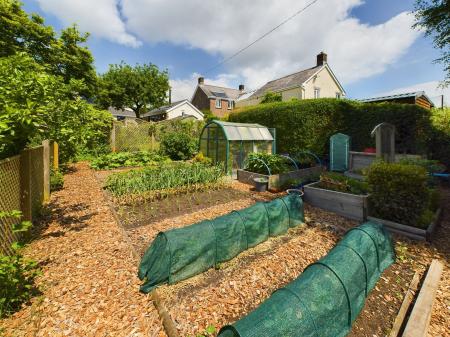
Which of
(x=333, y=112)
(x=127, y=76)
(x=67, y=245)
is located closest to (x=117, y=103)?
(x=127, y=76)

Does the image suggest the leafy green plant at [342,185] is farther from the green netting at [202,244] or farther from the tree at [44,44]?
the tree at [44,44]

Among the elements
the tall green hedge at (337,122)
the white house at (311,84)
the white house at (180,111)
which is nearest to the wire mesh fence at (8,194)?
the tall green hedge at (337,122)

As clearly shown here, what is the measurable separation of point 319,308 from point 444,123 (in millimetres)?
11046

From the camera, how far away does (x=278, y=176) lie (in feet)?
28.7

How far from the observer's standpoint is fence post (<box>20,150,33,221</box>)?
161 inches

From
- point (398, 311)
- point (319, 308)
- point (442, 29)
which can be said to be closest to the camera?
point (319, 308)

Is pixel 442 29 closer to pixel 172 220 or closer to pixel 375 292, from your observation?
pixel 375 292

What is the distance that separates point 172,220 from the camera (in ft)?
18.3

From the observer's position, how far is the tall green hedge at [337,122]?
9650 millimetres

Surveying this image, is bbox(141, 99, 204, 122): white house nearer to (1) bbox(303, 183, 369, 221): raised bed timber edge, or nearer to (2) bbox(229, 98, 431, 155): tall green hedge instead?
(2) bbox(229, 98, 431, 155): tall green hedge

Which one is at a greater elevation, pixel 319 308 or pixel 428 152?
pixel 428 152

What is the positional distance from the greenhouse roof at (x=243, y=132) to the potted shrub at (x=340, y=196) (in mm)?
4616

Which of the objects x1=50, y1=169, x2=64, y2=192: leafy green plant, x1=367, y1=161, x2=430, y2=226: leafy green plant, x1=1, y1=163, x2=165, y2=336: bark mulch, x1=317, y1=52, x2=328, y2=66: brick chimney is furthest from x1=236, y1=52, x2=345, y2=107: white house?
x1=1, y1=163, x2=165, y2=336: bark mulch

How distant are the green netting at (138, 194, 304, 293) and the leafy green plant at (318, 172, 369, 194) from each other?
2.87 metres
